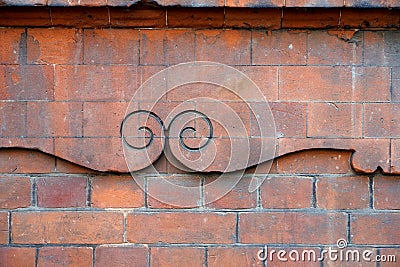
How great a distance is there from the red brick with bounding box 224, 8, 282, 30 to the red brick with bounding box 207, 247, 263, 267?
1.17 meters

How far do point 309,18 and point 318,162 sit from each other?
75 cm

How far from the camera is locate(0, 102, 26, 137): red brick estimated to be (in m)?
2.75

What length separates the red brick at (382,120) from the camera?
2.76m

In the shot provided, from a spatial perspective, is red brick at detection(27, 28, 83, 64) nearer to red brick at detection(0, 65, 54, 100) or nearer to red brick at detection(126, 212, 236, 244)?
red brick at detection(0, 65, 54, 100)

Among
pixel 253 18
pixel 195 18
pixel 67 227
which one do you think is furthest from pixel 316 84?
pixel 67 227

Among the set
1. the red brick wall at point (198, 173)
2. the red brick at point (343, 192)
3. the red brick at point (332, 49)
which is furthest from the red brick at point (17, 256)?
the red brick at point (332, 49)

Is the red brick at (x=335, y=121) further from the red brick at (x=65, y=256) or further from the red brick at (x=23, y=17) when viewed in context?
the red brick at (x=23, y=17)

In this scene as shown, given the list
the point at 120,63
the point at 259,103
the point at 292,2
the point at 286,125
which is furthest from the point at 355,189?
the point at 120,63

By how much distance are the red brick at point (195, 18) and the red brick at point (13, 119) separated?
90 cm

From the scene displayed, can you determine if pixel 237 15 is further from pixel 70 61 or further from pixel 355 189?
pixel 355 189

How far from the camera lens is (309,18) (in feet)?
9.00

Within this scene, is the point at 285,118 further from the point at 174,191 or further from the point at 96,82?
the point at 96,82

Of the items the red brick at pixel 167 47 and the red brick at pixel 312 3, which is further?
the red brick at pixel 167 47

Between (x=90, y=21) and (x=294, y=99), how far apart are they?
1136 millimetres
